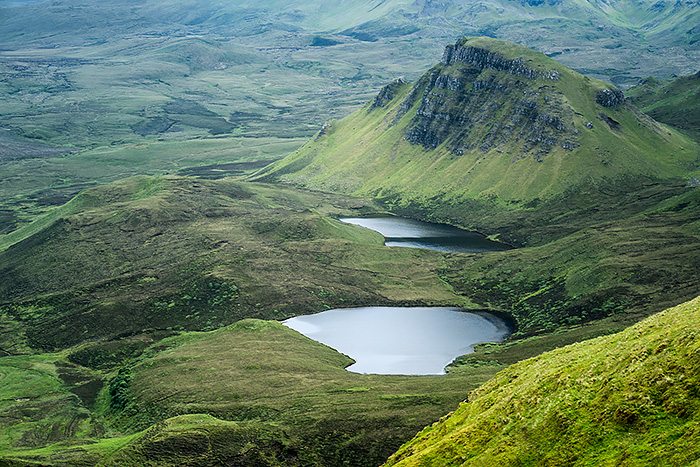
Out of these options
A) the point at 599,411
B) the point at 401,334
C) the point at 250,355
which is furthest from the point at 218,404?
the point at 599,411

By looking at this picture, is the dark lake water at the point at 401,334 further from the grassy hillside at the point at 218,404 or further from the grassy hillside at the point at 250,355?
the grassy hillside at the point at 218,404

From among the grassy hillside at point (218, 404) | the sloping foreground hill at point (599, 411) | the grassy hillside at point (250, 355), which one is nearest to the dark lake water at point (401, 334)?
the grassy hillside at point (250, 355)

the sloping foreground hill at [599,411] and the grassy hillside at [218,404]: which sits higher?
the sloping foreground hill at [599,411]

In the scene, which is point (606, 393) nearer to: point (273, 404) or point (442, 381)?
point (442, 381)

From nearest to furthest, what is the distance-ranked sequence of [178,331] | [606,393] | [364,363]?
[606,393]
[364,363]
[178,331]

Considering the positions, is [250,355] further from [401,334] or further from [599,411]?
[599,411]

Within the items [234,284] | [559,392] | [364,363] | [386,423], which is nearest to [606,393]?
[559,392]

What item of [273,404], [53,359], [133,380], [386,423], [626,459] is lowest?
[53,359]
